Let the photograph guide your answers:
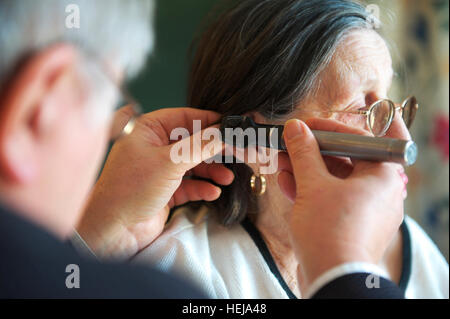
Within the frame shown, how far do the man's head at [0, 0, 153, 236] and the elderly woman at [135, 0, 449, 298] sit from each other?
480 mm

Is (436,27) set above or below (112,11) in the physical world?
above

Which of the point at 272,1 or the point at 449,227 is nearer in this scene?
the point at 272,1

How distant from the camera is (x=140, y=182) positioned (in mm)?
951

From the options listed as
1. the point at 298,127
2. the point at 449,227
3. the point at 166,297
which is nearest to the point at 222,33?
the point at 298,127

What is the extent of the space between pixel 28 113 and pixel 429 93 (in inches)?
56.8

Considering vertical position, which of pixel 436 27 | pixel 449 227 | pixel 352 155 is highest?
pixel 436 27

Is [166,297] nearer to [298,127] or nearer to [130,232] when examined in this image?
[298,127]

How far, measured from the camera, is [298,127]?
0.77 m

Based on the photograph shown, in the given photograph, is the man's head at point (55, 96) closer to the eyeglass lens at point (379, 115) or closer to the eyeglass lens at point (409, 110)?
the eyeglass lens at point (379, 115)

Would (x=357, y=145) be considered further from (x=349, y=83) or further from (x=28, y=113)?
(x=28, y=113)

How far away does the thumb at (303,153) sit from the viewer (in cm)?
71

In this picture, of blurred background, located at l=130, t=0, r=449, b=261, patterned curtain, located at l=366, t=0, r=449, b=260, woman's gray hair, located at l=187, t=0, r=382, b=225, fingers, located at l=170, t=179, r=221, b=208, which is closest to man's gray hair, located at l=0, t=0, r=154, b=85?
woman's gray hair, located at l=187, t=0, r=382, b=225

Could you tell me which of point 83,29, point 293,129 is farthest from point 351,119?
point 83,29
